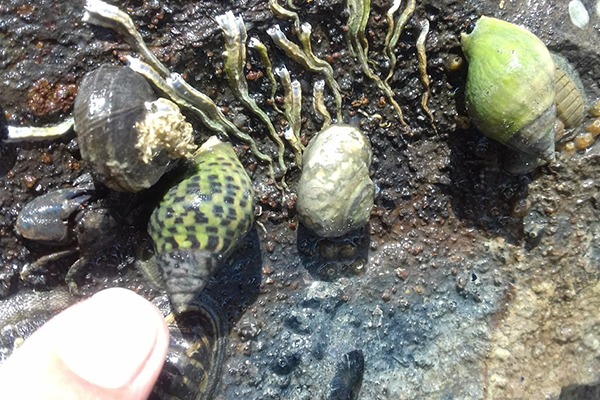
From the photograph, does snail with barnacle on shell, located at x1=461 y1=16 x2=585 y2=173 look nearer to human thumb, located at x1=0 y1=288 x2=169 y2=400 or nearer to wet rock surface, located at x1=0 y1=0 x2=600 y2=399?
wet rock surface, located at x1=0 y1=0 x2=600 y2=399

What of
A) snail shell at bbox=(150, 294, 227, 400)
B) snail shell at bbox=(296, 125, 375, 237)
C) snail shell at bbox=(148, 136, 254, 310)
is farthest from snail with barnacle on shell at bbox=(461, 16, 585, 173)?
snail shell at bbox=(150, 294, 227, 400)

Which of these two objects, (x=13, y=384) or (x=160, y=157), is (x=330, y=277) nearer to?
(x=160, y=157)

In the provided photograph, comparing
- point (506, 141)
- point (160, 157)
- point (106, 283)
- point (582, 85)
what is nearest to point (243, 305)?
point (106, 283)

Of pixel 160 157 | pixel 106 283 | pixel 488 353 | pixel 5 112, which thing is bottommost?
pixel 106 283

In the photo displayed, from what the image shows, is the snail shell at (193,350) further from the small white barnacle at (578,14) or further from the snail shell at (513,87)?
the small white barnacle at (578,14)

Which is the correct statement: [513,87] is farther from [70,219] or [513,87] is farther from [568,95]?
[70,219]

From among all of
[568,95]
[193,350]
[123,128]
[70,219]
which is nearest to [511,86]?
[568,95]

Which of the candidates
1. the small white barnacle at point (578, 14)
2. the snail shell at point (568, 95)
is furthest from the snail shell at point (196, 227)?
the small white barnacle at point (578, 14)
